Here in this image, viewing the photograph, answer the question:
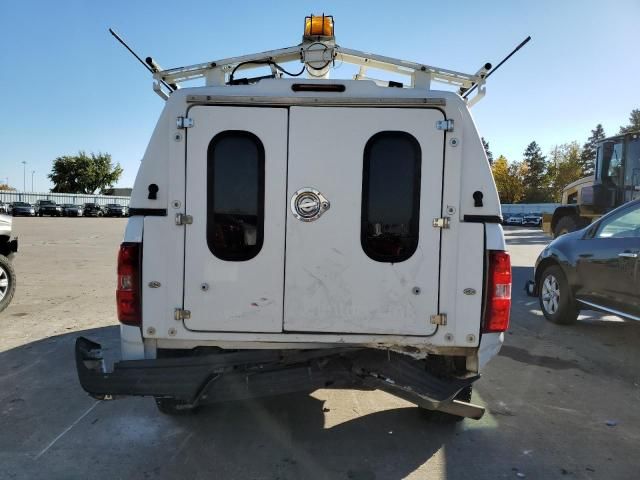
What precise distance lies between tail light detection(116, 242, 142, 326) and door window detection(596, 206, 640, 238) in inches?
220

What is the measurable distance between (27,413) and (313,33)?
12.6 feet

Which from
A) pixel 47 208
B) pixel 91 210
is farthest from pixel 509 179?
pixel 47 208

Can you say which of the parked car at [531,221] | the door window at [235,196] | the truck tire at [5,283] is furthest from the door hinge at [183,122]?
the parked car at [531,221]

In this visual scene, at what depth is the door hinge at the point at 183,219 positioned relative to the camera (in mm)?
3133

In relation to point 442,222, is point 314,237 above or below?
below

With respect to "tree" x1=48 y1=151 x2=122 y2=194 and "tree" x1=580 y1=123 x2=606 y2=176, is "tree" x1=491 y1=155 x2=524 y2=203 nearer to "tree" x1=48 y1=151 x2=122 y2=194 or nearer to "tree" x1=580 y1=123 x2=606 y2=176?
"tree" x1=580 y1=123 x2=606 y2=176

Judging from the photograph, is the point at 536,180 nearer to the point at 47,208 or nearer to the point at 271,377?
the point at 47,208

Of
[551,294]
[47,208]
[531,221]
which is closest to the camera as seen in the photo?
[551,294]

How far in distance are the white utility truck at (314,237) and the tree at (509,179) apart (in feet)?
248

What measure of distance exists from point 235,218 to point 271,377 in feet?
3.39

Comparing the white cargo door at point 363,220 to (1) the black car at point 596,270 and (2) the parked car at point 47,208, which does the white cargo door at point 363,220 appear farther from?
(2) the parked car at point 47,208

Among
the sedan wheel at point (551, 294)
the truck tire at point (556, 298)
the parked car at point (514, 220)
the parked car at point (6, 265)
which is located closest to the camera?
the truck tire at point (556, 298)

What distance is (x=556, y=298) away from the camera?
23.5 feet

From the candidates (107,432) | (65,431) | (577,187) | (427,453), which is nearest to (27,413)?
(65,431)
